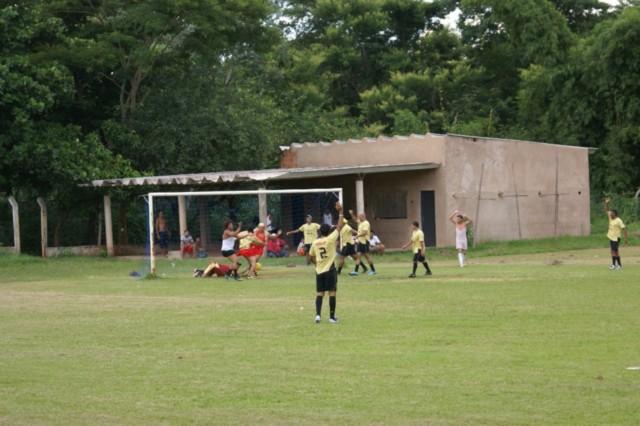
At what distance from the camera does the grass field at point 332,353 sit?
33.6 feet

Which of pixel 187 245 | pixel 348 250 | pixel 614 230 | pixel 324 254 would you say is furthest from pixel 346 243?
pixel 324 254

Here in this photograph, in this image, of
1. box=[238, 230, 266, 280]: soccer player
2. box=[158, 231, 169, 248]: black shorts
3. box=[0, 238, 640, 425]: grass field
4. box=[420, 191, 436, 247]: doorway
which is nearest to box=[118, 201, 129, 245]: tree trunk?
box=[158, 231, 169, 248]: black shorts

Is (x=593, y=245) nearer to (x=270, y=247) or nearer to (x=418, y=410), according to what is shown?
(x=270, y=247)

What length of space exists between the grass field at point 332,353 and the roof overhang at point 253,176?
9.73 metres

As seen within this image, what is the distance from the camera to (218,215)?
40438mm

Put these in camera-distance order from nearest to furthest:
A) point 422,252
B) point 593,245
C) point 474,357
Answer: point 474,357
point 422,252
point 593,245

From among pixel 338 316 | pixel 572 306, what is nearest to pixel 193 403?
pixel 338 316

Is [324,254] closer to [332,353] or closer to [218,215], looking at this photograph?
[332,353]

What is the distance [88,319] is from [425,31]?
166 ft

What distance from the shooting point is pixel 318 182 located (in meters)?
41.4

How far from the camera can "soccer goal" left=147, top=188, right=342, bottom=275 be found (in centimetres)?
3642

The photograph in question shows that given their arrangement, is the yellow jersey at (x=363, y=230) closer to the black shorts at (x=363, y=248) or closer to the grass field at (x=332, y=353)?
the black shorts at (x=363, y=248)

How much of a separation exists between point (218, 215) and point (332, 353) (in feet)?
88.7

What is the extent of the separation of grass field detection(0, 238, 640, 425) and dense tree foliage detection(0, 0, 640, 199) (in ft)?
46.8
